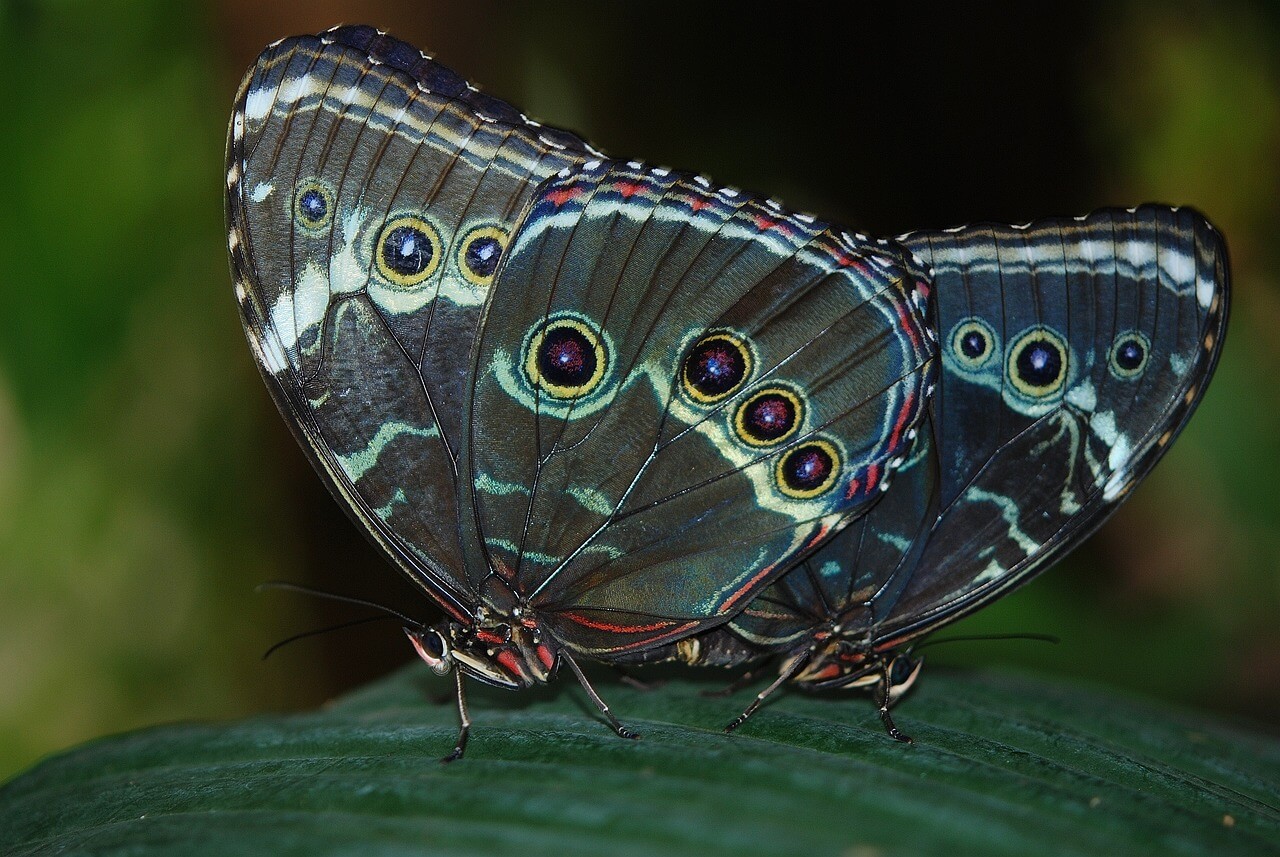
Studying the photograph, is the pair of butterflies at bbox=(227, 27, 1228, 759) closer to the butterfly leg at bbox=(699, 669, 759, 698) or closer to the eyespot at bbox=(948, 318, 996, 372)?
the eyespot at bbox=(948, 318, 996, 372)

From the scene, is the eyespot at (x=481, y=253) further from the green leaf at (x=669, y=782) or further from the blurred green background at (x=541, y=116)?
the blurred green background at (x=541, y=116)

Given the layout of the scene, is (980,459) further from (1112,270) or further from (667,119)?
(667,119)

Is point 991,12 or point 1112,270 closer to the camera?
point 1112,270

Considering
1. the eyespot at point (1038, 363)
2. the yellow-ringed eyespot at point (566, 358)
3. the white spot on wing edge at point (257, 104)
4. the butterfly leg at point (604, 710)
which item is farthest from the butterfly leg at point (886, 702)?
the white spot on wing edge at point (257, 104)

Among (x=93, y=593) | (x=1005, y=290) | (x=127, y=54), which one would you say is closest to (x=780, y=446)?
(x=1005, y=290)

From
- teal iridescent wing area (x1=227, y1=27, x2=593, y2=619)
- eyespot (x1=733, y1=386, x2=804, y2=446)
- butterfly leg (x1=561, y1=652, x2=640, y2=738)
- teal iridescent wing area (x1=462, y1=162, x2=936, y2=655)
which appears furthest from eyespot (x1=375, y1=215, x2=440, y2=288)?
butterfly leg (x1=561, y1=652, x2=640, y2=738)
